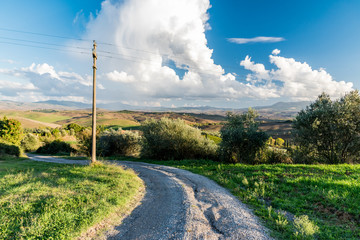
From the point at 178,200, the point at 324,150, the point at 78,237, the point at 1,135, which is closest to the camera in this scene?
the point at 78,237

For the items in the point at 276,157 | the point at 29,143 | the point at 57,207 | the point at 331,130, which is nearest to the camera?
the point at 57,207

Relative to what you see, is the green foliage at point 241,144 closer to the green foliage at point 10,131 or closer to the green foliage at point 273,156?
the green foliage at point 273,156

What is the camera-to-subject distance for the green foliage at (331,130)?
1991 cm

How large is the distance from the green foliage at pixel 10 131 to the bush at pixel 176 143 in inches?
1265

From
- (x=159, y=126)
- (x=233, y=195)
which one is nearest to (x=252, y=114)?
(x=159, y=126)

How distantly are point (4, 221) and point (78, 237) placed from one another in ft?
8.53

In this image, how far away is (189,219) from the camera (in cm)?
681

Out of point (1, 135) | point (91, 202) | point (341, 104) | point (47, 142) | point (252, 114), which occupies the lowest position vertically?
point (47, 142)

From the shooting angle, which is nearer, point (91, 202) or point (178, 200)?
point (91, 202)

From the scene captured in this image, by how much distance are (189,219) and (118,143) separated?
104ft

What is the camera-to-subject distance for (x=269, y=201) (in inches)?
376

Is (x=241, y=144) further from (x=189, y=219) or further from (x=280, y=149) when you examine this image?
(x=189, y=219)

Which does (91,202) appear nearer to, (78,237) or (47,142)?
(78,237)

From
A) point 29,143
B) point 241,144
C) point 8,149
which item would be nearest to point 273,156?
point 241,144
